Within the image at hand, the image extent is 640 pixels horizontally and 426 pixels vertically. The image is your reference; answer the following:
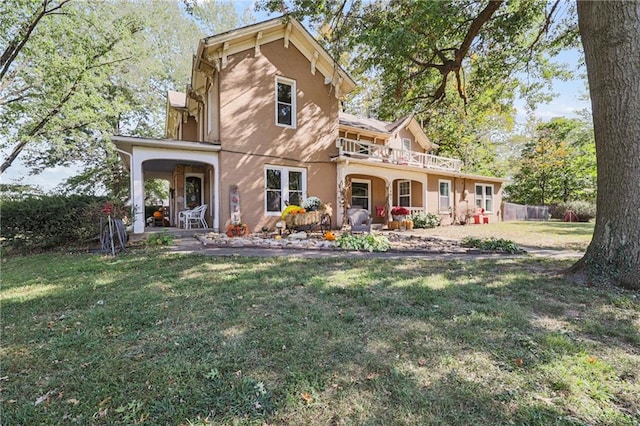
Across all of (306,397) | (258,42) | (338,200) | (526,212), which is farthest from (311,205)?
(526,212)

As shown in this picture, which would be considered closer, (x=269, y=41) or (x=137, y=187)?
(x=137, y=187)

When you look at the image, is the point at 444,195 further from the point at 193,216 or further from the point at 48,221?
the point at 48,221

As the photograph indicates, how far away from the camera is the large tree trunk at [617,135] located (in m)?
4.17

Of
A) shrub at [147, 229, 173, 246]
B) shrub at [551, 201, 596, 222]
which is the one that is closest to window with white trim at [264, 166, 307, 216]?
shrub at [147, 229, 173, 246]

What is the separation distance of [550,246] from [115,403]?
10016 millimetres

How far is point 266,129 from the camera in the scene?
11398mm

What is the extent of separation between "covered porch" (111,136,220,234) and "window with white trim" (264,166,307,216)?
192cm

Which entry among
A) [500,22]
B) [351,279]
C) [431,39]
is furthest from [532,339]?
[500,22]

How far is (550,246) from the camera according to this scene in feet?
27.3

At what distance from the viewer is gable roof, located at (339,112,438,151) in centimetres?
1627

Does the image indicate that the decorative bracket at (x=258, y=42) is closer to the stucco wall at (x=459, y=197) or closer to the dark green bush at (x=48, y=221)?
the dark green bush at (x=48, y=221)

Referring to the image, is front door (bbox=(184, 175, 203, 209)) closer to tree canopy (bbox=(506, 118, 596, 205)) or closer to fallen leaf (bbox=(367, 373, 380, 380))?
fallen leaf (bbox=(367, 373, 380, 380))

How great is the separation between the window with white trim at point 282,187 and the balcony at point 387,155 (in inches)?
86.2

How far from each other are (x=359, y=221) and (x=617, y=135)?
288 inches
